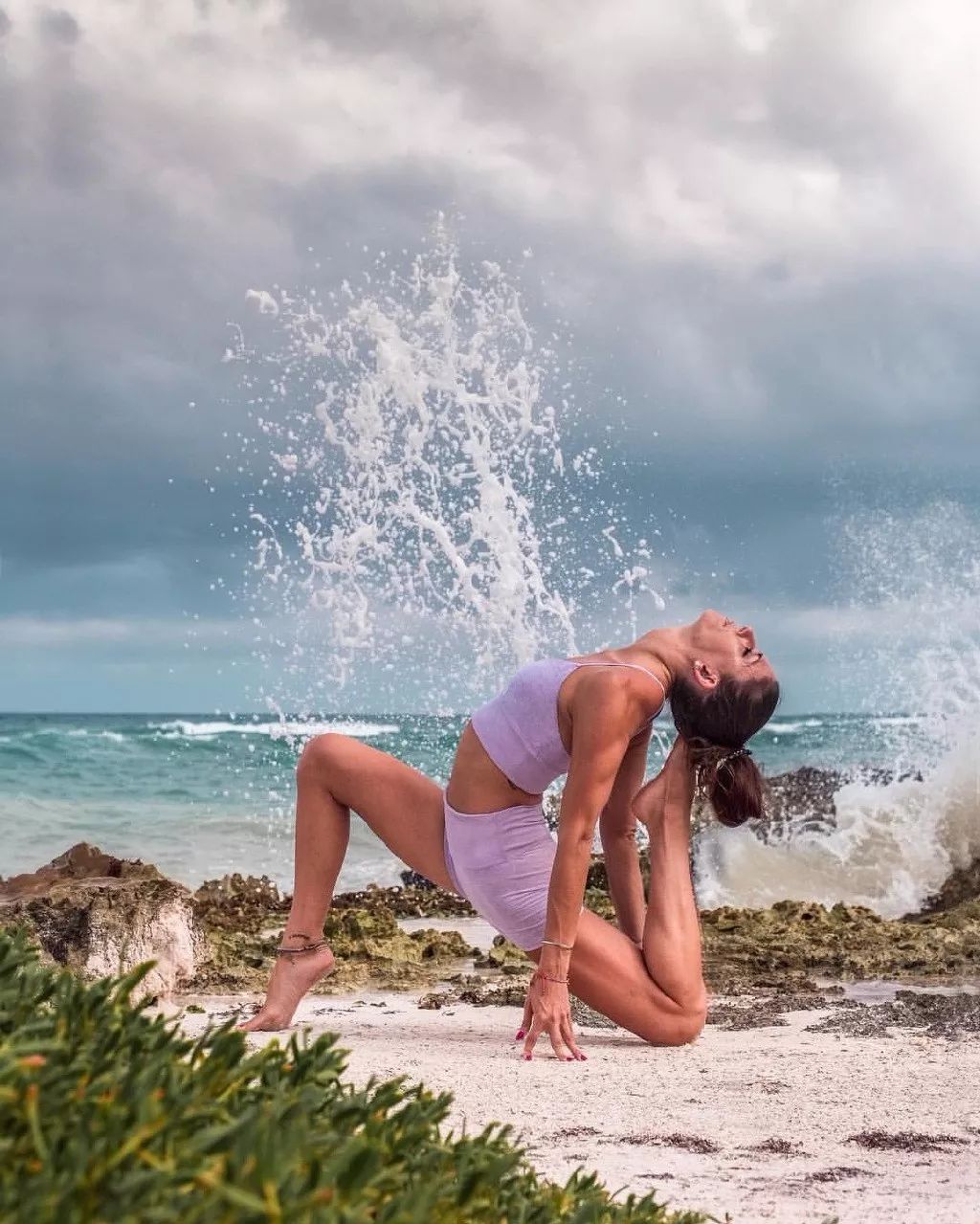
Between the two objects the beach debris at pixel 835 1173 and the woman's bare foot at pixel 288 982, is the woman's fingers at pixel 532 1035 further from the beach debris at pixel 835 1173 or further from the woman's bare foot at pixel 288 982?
the beach debris at pixel 835 1173

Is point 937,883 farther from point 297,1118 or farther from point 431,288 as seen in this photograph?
point 297,1118

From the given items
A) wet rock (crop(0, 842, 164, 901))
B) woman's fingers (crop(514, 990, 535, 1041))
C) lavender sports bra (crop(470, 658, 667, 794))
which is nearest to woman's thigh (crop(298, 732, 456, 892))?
lavender sports bra (crop(470, 658, 667, 794))

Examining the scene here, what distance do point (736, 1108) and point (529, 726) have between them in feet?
4.51

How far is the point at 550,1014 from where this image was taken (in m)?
4.38

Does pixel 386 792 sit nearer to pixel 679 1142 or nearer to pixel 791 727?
pixel 679 1142

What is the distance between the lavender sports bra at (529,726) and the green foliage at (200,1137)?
2490mm

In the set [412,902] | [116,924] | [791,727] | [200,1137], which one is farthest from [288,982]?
[791,727]

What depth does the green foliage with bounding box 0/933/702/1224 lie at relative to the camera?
1.36 meters

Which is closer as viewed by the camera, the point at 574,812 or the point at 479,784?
the point at 574,812

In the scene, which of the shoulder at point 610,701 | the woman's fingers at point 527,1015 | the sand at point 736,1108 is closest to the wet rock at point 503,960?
the sand at point 736,1108

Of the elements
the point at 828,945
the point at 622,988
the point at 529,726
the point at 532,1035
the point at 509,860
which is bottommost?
the point at 532,1035

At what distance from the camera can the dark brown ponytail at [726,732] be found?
4504mm

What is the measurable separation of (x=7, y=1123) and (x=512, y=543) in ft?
29.5

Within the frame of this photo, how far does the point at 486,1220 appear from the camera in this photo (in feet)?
5.79
